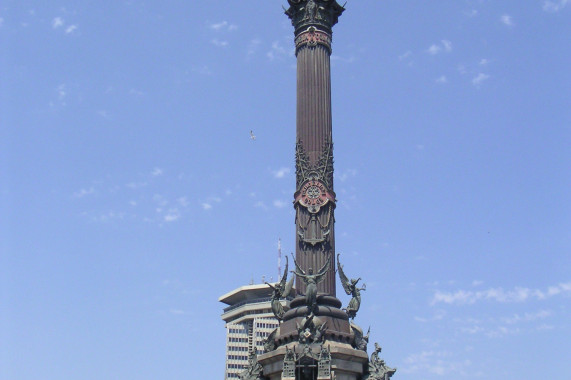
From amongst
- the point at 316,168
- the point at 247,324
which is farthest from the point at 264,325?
Result: the point at 316,168

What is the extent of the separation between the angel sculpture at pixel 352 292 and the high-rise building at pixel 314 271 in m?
0.07

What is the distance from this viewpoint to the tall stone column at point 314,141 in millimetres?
48875

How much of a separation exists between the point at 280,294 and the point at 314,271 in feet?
9.49

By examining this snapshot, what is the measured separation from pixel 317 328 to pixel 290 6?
84.0ft

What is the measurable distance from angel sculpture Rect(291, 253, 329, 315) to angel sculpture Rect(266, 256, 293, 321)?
1383 millimetres

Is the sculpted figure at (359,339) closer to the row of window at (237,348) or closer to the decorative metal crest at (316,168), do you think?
the decorative metal crest at (316,168)

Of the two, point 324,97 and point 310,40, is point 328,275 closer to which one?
point 324,97

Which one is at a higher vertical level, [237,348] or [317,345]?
[237,348]

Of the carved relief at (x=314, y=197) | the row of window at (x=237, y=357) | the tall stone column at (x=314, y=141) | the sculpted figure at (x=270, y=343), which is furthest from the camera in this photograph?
the row of window at (x=237, y=357)

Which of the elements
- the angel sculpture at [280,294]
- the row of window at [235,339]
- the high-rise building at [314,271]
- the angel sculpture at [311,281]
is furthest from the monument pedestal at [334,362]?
the row of window at [235,339]

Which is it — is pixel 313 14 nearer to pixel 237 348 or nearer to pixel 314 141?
pixel 314 141

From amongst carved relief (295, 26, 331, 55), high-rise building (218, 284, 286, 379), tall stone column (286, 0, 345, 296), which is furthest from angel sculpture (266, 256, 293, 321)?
high-rise building (218, 284, 286, 379)

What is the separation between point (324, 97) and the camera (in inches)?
2088

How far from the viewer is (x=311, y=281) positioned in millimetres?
46750
